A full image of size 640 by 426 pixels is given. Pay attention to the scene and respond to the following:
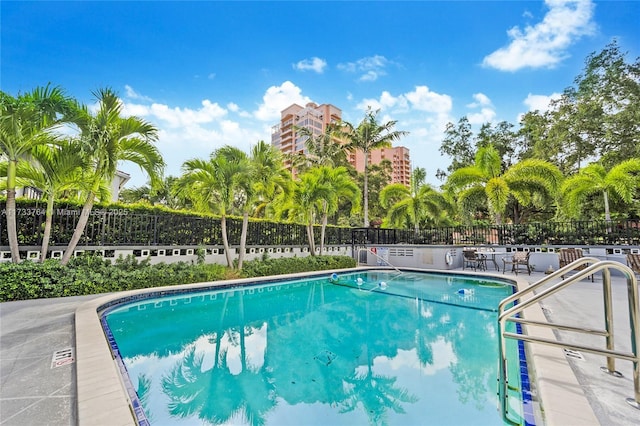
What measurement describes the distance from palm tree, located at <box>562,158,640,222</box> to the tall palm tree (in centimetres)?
1603

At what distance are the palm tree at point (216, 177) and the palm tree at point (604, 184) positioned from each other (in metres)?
13.6

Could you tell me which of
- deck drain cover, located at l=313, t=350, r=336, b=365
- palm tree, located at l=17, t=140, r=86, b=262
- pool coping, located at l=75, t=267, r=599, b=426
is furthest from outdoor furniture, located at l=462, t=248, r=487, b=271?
palm tree, located at l=17, t=140, r=86, b=262

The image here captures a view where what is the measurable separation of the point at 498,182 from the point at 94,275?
15.2m

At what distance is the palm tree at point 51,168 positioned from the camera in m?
6.87

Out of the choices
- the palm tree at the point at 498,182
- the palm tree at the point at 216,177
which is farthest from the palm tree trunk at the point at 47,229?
the palm tree at the point at 498,182

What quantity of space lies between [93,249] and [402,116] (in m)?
19.8

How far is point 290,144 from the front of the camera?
237 ft

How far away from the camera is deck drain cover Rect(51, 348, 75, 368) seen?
3059 mm

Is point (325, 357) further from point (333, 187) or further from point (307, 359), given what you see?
point (333, 187)

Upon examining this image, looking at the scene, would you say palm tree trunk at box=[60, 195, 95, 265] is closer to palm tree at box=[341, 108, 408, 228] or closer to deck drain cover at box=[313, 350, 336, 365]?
deck drain cover at box=[313, 350, 336, 365]

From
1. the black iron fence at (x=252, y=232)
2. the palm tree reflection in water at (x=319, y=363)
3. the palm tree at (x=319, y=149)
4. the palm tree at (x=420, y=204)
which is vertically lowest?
the palm tree reflection in water at (x=319, y=363)

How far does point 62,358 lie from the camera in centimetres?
319

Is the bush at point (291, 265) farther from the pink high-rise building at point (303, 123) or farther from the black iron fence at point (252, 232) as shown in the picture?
the pink high-rise building at point (303, 123)

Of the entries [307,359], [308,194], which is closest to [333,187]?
[308,194]
